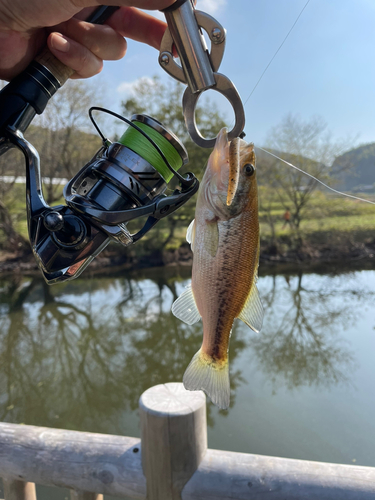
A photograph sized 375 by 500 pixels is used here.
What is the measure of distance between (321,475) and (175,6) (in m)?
1.71

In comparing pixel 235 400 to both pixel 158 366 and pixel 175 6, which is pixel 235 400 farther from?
pixel 175 6

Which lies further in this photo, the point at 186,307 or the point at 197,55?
the point at 186,307

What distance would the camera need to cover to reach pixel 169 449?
1.46 m

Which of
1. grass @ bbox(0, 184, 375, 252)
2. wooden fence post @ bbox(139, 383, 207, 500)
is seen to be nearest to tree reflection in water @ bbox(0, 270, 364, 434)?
wooden fence post @ bbox(139, 383, 207, 500)

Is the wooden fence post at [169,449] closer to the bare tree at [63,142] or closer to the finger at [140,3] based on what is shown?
the finger at [140,3]

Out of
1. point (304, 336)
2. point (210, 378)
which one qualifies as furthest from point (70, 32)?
point (304, 336)

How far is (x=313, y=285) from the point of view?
10492 mm

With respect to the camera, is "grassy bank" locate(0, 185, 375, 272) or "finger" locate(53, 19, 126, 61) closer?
"finger" locate(53, 19, 126, 61)

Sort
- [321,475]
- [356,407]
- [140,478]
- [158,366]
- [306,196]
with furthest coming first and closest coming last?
[306,196], [158,366], [356,407], [140,478], [321,475]

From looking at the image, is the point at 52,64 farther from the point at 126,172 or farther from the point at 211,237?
the point at 211,237

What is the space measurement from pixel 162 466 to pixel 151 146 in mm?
1338

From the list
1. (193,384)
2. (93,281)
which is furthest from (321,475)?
(93,281)

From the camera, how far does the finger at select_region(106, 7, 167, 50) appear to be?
1.41 metres

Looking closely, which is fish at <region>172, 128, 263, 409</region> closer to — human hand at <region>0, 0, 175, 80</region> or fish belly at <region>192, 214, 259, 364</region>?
fish belly at <region>192, 214, 259, 364</region>
